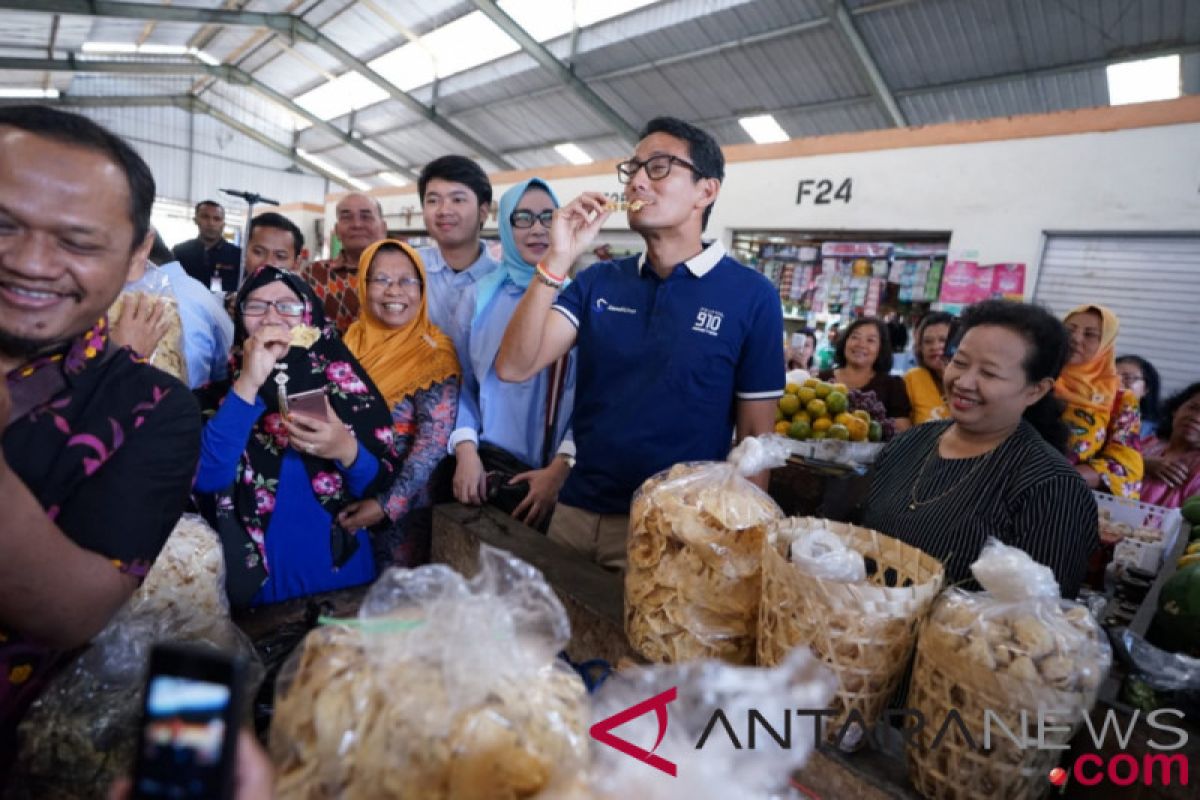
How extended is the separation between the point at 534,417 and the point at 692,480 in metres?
1.41

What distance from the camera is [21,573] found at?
78cm

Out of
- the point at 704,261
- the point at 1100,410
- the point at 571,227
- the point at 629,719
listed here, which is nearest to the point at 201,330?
the point at 571,227

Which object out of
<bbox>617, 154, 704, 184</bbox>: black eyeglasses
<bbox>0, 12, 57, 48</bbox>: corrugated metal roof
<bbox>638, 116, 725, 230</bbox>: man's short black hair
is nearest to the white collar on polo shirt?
<bbox>638, 116, 725, 230</bbox>: man's short black hair

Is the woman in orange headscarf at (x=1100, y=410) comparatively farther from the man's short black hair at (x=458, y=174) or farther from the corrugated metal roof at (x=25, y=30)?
the corrugated metal roof at (x=25, y=30)

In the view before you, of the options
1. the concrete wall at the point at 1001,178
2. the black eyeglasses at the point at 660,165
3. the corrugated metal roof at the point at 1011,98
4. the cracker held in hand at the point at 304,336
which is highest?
the corrugated metal roof at the point at 1011,98

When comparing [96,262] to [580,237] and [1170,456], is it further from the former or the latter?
[1170,456]

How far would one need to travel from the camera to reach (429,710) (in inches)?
21.3

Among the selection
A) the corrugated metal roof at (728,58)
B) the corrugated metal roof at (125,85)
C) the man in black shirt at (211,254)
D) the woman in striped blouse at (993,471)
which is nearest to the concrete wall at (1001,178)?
the corrugated metal roof at (728,58)

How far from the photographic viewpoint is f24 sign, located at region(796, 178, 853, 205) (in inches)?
253

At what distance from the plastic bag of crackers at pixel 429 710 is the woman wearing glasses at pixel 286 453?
1.20 meters

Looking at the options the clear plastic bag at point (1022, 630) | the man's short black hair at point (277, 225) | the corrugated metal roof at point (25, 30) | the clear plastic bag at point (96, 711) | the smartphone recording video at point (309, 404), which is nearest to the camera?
the clear plastic bag at point (1022, 630)

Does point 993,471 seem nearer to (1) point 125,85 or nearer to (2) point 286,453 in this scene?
(2) point 286,453

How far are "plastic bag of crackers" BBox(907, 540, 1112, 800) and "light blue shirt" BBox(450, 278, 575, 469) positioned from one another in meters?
1.61

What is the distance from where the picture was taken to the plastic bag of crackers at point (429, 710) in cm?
53
